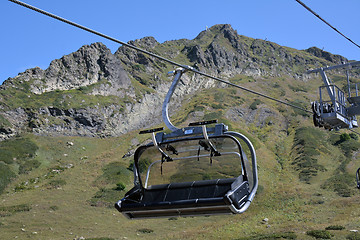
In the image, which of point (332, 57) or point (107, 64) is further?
point (332, 57)

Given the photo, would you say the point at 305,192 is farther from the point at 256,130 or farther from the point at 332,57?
the point at 332,57

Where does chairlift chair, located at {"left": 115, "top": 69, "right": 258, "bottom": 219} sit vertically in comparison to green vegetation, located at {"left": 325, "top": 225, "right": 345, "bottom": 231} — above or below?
above

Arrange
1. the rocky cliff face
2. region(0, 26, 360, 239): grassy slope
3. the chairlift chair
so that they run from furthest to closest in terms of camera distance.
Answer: the rocky cliff face → region(0, 26, 360, 239): grassy slope → the chairlift chair

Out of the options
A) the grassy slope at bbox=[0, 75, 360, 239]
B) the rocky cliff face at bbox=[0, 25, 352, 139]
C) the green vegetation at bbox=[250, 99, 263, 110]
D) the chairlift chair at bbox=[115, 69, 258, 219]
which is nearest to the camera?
the chairlift chair at bbox=[115, 69, 258, 219]

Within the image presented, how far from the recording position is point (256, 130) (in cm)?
7262

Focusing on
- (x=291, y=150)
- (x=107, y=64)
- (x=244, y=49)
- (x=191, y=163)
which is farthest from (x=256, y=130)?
(x=244, y=49)

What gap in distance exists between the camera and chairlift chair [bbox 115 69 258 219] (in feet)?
30.9

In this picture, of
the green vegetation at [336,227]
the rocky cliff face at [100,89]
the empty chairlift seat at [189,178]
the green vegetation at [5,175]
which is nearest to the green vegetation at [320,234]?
the green vegetation at [336,227]

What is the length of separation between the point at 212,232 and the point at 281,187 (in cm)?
1927

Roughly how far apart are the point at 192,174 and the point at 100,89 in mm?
76643

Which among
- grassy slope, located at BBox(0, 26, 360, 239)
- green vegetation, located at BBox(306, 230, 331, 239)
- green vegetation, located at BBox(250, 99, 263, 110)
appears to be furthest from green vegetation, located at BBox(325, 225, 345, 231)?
green vegetation, located at BBox(250, 99, 263, 110)

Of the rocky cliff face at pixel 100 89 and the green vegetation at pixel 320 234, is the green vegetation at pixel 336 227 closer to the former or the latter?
the green vegetation at pixel 320 234

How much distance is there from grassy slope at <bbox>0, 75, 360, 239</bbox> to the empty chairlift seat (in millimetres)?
17995

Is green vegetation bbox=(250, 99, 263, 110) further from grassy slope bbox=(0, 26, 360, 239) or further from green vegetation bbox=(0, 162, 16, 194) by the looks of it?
green vegetation bbox=(0, 162, 16, 194)
